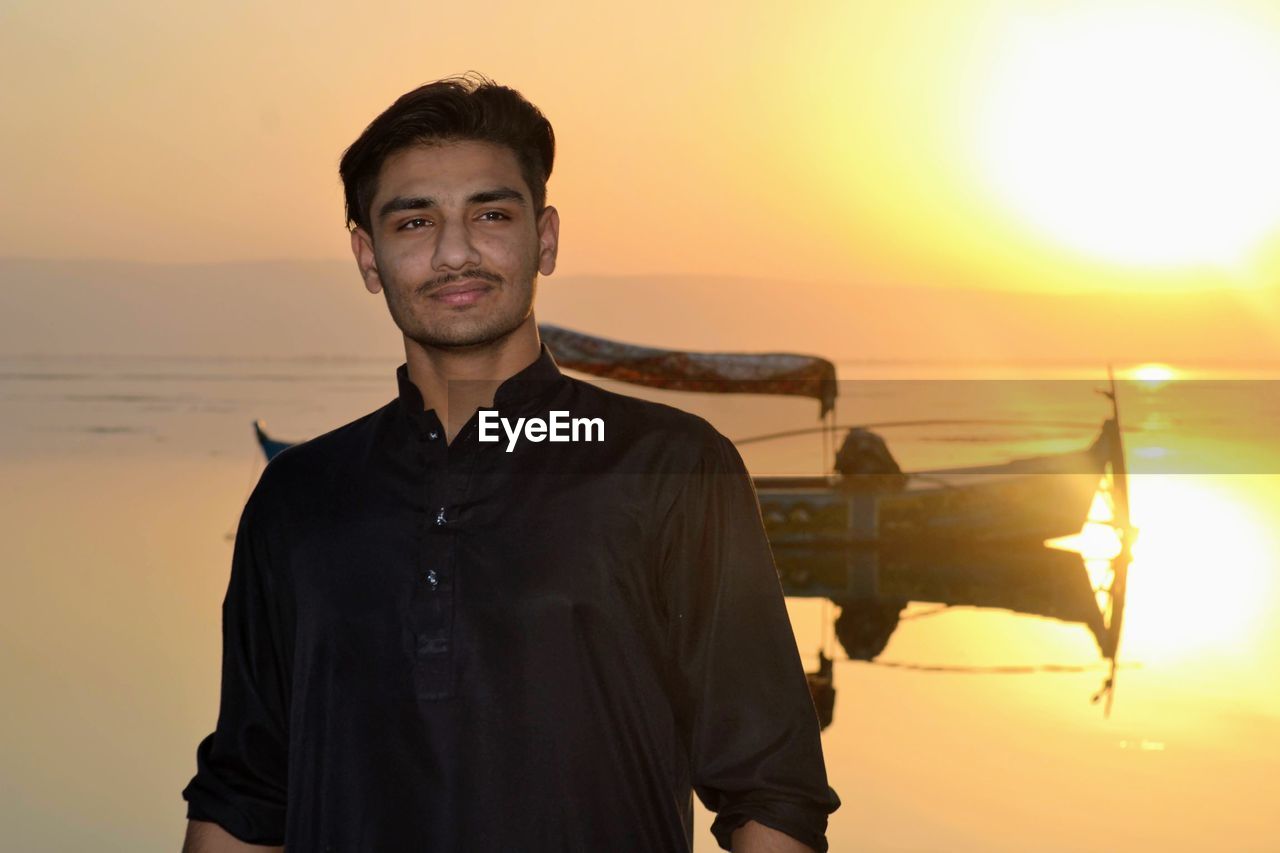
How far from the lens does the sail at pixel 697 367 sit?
59.7ft

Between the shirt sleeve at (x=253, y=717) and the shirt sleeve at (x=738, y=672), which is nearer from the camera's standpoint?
the shirt sleeve at (x=738, y=672)

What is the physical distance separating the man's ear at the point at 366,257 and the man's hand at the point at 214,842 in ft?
3.00

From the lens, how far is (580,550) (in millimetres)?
2037

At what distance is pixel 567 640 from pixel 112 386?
55651mm

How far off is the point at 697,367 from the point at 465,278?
643 inches

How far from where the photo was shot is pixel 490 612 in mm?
2020

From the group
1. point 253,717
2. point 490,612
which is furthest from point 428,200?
point 253,717

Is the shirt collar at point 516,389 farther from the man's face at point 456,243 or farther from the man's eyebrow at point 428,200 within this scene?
the man's eyebrow at point 428,200

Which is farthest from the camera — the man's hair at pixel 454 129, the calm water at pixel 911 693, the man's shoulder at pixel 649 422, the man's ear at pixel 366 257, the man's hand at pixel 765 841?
the calm water at pixel 911 693

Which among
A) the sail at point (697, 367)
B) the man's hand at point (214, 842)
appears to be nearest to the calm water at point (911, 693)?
the sail at point (697, 367)

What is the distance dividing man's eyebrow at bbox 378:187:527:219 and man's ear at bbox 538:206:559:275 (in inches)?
4.2

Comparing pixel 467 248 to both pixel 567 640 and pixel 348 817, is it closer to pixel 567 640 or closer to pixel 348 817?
pixel 567 640

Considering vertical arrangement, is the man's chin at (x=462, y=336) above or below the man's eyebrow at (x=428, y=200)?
below

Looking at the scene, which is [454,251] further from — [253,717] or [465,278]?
[253,717]
